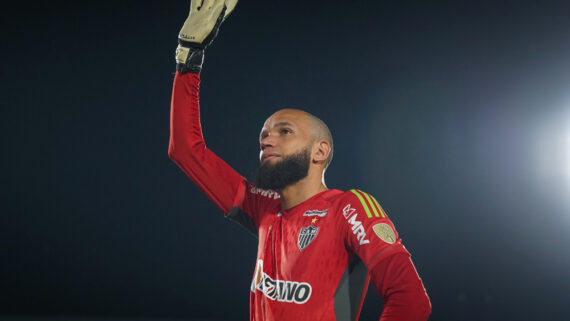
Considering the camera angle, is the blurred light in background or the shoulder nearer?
the shoulder

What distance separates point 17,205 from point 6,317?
117 centimetres

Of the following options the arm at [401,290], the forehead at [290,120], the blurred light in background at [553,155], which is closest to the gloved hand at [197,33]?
the forehead at [290,120]

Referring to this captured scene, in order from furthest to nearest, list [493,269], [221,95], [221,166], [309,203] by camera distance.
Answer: [221,95]
[493,269]
[221,166]
[309,203]

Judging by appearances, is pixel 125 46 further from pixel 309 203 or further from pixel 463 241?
pixel 309 203

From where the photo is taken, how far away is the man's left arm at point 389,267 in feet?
3.37

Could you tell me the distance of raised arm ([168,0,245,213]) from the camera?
4.87 ft

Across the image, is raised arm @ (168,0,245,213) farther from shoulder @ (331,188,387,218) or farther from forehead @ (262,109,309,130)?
shoulder @ (331,188,387,218)

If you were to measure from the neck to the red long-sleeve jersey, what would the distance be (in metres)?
0.03

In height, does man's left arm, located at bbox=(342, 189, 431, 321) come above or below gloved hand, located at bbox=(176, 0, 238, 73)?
below

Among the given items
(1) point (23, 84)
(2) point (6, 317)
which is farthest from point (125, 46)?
(2) point (6, 317)

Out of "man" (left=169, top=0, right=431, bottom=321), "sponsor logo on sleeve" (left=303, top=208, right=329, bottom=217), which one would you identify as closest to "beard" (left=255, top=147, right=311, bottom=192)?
"man" (left=169, top=0, right=431, bottom=321)

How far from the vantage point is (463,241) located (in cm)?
443

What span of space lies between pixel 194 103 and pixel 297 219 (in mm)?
515

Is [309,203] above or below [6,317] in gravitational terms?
above
